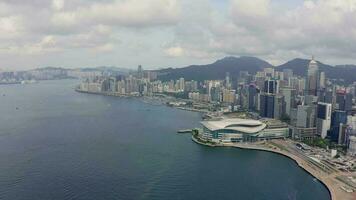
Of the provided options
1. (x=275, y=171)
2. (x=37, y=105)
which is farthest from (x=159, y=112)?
(x=275, y=171)

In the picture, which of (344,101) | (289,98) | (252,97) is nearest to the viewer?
(344,101)

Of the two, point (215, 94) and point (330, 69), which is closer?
point (215, 94)

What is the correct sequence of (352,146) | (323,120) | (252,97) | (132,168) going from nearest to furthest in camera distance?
1. (132,168)
2. (352,146)
3. (323,120)
4. (252,97)

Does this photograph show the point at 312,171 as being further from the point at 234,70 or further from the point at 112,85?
the point at 234,70

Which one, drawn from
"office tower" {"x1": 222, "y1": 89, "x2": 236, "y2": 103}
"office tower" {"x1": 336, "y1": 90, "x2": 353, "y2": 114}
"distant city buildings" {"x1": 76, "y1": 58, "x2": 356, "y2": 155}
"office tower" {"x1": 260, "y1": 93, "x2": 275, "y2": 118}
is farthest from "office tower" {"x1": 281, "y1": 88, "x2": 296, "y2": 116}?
"office tower" {"x1": 222, "y1": 89, "x2": 236, "y2": 103}

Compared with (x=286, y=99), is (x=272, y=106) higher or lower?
lower

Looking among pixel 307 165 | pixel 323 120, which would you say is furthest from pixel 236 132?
pixel 323 120

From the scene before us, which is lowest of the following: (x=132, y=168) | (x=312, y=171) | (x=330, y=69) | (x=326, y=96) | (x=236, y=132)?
(x=312, y=171)
